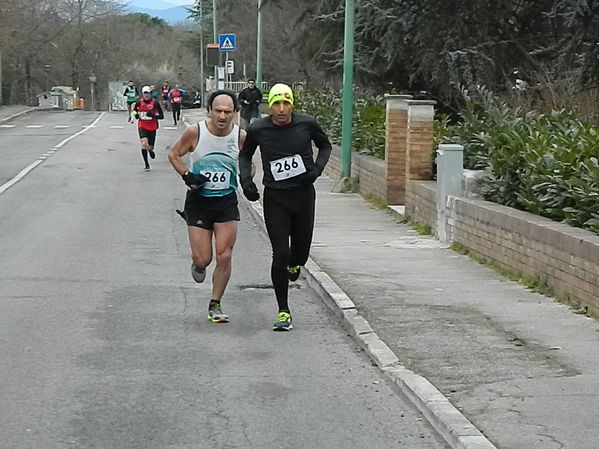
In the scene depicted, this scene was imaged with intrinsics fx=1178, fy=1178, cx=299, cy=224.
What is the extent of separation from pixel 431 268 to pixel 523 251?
1.39 meters

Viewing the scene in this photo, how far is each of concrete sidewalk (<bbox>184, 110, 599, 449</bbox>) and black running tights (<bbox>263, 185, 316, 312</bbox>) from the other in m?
0.61

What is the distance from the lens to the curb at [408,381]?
20.3 feet

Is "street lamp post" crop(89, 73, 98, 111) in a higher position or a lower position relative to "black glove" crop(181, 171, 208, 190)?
lower

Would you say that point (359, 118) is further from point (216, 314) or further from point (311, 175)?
point (311, 175)

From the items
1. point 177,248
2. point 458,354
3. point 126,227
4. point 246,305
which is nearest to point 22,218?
point 126,227

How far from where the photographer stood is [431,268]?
12.4m

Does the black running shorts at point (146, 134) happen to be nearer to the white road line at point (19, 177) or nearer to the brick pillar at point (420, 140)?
the white road line at point (19, 177)

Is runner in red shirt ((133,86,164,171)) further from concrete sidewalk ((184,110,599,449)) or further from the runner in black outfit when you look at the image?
the runner in black outfit

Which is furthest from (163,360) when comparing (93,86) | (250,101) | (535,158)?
(93,86)

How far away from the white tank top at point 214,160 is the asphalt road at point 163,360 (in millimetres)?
1139

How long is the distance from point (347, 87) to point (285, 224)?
12.1m

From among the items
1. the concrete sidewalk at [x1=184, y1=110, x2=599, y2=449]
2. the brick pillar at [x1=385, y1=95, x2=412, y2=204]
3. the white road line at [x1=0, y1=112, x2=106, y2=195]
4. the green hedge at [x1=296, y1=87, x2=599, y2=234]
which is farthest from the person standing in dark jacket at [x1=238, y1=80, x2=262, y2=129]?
the concrete sidewalk at [x1=184, y1=110, x2=599, y2=449]

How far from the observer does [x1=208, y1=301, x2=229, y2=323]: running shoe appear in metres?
9.74

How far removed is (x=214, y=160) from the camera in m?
9.50
